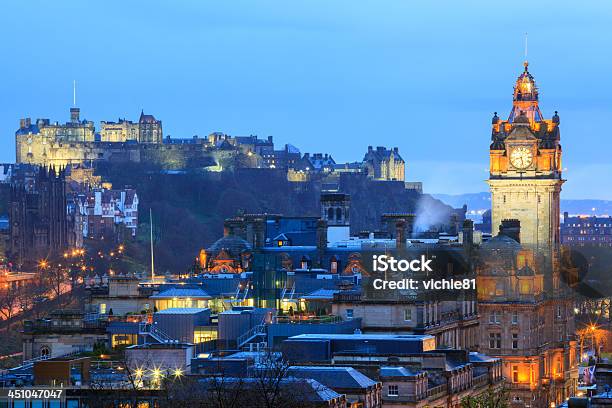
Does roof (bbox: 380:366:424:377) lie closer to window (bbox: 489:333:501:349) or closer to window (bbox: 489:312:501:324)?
window (bbox: 489:333:501:349)

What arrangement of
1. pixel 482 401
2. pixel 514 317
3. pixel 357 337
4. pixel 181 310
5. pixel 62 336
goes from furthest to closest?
1. pixel 514 317
2. pixel 181 310
3. pixel 62 336
4. pixel 357 337
5. pixel 482 401

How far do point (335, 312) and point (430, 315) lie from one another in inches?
183

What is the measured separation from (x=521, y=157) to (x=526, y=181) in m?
1.40

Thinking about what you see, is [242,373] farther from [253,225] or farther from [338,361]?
[253,225]

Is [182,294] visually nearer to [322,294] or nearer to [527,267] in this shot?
[322,294]

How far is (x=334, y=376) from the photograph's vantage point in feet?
260

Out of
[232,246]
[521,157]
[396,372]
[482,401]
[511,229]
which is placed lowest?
[482,401]

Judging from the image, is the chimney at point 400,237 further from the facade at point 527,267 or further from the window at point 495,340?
the window at point 495,340

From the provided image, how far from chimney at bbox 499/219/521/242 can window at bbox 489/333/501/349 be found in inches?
383

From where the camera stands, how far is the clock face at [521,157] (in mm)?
146000

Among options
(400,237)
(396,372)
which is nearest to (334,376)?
(396,372)

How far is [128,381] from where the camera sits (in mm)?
76438

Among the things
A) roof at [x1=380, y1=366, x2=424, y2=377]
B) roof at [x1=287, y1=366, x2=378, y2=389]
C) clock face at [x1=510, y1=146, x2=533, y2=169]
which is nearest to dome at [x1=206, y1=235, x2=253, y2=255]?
clock face at [x1=510, y1=146, x2=533, y2=169]

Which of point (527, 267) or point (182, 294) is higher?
point (527, 267)
